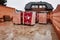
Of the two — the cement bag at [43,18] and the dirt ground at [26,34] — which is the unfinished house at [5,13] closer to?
the cement bag at [43,18]

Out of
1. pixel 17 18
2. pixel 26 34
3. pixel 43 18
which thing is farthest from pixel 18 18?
pixel 26 34

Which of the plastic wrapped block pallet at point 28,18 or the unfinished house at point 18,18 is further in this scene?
the unfinished house at point 18,18

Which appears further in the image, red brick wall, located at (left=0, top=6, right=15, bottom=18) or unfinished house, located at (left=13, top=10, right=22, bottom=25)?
red brick wall, located at (left=0, top=6, right=15, bottom=18)

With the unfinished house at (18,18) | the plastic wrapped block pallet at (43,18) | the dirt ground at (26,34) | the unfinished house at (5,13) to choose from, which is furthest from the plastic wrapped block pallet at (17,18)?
the dirt ground at (26,34)

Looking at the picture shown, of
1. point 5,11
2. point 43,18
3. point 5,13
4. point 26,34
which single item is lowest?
point 26,34

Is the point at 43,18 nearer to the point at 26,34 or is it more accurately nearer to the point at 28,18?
the point at 28,18

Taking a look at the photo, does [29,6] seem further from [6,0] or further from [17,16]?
[17,16]

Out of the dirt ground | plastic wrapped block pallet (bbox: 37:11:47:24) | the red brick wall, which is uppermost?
the red brick wall

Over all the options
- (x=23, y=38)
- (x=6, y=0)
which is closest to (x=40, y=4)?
(x=6, y=0)

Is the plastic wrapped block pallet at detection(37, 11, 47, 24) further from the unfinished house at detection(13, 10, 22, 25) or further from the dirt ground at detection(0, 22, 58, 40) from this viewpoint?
the dirt ground at detection(0, 22, 58, 40)

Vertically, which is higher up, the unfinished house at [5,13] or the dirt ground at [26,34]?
the unfinished house at [5,13]

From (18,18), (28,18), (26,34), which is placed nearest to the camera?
(26,34)

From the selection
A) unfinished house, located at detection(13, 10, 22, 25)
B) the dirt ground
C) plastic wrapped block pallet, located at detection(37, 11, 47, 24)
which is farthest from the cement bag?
the dirt ground

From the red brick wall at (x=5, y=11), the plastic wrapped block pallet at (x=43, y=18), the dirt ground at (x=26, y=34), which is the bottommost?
the dirt ground at (x=26, y=34)
